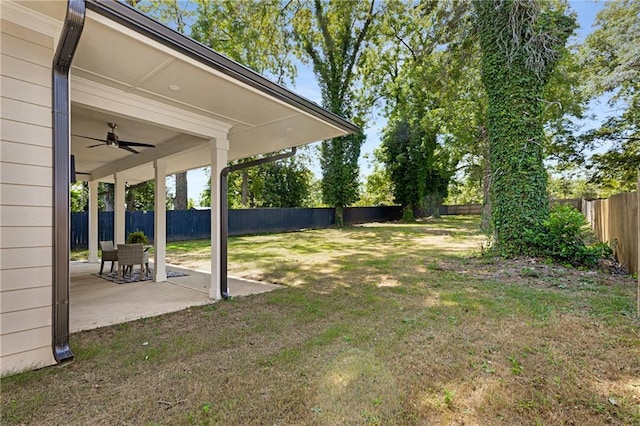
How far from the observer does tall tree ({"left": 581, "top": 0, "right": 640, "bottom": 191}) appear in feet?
33.7

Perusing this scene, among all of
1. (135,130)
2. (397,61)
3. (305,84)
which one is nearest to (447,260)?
(135,130)

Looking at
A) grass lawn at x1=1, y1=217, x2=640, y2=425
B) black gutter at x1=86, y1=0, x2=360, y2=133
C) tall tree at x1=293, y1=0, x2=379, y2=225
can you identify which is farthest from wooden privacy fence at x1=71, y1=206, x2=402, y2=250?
black gutter at x1=86, y1=0, x2=360, y2=133

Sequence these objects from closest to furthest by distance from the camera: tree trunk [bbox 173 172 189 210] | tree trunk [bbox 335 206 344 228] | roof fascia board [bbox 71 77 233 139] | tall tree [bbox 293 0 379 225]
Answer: roof fascia board [bbox 71 77 233 139] < tree trunk [bbox 173 172 189 210] < tall tree [bbox 293 0 379 225] < tree trunk [bbox 335 206 344 228]

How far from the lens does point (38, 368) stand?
2.39m

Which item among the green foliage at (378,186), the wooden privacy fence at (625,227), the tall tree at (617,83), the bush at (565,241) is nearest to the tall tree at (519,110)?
the bush at (565,241)

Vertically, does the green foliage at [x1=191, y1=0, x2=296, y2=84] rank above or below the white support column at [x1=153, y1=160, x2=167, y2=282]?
above

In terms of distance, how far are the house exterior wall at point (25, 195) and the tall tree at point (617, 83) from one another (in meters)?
14.7

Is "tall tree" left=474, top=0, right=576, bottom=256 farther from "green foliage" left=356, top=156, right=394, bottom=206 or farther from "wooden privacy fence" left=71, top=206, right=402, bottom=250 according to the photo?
"green foliage" left=356, top=156, right=394, bottom=206

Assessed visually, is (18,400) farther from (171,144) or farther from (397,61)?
(397,61)

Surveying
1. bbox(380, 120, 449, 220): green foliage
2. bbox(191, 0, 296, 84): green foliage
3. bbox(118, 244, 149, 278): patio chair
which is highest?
bbox(191, 0, 296, 84): green foliage

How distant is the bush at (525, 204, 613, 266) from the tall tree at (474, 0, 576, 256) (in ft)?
0.63

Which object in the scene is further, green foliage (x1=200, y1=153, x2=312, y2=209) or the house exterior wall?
green foliage (x1=200, y1=153, x2=312, y2=209)

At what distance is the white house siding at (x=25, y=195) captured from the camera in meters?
2.26

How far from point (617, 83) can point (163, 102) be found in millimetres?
14613
